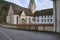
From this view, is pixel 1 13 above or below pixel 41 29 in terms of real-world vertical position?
above

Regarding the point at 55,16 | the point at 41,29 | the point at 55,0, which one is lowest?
the point at 41,29

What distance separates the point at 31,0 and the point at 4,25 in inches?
392

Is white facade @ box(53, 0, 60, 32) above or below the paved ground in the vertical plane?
above

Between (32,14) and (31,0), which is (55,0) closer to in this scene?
(32,14)

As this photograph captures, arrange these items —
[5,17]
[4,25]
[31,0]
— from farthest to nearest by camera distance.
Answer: [31,0], [5,17], [4,25]

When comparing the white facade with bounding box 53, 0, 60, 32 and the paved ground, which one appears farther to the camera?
the white facade with bounding box 53, 0, 60, 32

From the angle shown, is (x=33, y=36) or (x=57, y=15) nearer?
(x=33, y=36)

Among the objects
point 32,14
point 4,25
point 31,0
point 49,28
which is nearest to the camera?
point 49,28

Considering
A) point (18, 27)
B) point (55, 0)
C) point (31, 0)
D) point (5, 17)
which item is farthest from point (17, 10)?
point (55, 0)

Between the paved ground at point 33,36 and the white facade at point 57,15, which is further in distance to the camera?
the white facade at point 57,15

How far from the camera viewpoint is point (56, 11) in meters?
11.5

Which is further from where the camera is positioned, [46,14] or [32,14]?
[32,14]

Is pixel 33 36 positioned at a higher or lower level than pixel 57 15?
lower

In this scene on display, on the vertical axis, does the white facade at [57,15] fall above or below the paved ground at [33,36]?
above
